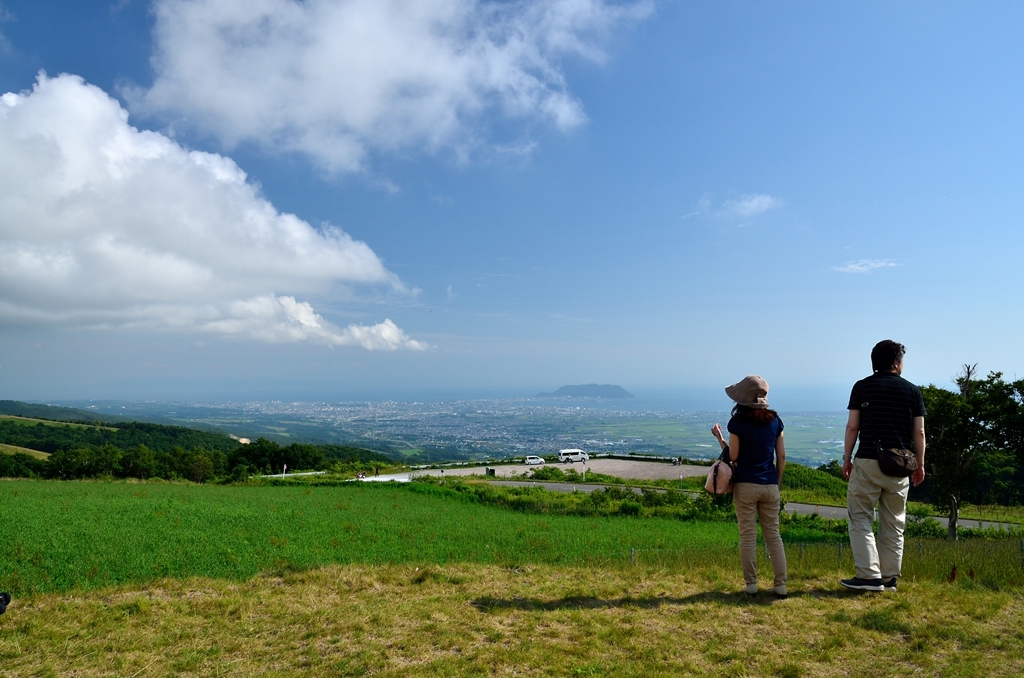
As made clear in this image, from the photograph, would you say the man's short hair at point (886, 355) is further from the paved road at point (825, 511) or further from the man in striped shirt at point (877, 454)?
the paved road at point (825, 511)

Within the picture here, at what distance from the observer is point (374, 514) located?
14.2 metres

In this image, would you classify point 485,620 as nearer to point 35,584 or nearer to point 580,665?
point 580,665

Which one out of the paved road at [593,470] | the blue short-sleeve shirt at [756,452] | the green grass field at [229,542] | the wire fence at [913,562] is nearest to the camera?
the blue short-sleeve shirt at [756,452]

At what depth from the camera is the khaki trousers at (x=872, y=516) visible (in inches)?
203

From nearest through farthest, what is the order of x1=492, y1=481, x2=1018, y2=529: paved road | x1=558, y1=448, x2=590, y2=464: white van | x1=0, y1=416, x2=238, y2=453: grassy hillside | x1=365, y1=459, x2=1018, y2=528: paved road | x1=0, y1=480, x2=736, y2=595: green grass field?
x1=0, y1=480, x2=736, y2=595: green grass field < x1=492, y1=481, x2=1018, y2=529: paved road < x1=365, y1=459, x2=1018, y2=528: paved road < x1=558, y1=448, x2=590, y2=464: white van < x1=0, y1=416, x2=238, y2=453: grassy hillside

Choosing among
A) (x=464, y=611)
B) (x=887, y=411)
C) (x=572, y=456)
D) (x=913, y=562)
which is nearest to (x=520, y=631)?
(x=464, y=611)

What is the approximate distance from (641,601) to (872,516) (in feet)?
7.74

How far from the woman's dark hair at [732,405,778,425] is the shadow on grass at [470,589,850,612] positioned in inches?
A: 66.2

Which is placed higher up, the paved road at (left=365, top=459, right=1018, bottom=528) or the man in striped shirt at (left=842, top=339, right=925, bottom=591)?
the man in striped shirt at (left=842, top=339, right=925, bottom=591)

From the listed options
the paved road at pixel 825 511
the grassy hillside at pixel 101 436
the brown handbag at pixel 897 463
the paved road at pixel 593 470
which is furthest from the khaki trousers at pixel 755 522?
the grassy hillside at pixel 101 436

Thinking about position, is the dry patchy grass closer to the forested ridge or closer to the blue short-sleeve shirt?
the blue short-sleeve shirt

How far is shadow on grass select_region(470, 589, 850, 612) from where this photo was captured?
207 inches

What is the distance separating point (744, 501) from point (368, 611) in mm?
3758

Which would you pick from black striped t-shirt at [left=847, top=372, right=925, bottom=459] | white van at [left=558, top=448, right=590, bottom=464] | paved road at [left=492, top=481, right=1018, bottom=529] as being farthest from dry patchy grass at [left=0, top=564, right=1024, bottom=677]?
white van at [left=558, top=448, right=590, bottom=464]
